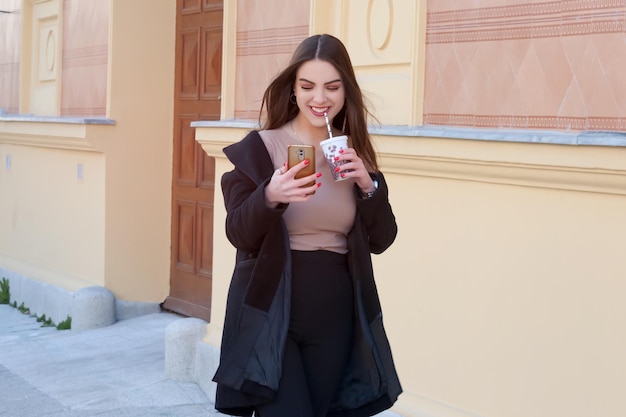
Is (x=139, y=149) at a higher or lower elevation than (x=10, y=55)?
lower

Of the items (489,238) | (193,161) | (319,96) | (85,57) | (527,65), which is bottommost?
(489,238)

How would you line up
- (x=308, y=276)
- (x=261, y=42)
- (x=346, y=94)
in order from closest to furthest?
1. (x=308, y=276)
2. (x=346, y=94)
3. (x=261, y=42)

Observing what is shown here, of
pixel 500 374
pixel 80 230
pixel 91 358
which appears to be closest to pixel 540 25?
pixel 500 374

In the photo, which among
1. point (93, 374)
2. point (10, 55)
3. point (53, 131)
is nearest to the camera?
point (93, 374)

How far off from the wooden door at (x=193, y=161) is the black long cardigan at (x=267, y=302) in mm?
4768

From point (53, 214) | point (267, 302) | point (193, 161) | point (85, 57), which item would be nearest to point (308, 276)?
point (267, 302)

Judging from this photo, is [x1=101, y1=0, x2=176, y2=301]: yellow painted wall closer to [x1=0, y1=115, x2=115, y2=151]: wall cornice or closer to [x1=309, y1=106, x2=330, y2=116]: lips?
[x1=0, y1=115, x2=115, y2=151]: wall cornice

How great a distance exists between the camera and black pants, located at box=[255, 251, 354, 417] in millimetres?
3355

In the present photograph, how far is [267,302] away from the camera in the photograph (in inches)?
131

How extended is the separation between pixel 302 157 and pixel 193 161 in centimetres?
538

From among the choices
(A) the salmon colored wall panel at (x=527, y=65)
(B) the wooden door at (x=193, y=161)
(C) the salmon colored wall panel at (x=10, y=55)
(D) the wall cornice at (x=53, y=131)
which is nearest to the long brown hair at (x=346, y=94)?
(A) the salmon colored wall panel at (x=527, y=65)

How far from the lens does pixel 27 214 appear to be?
9.80 metres

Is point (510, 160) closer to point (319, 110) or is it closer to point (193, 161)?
point (319, 110)

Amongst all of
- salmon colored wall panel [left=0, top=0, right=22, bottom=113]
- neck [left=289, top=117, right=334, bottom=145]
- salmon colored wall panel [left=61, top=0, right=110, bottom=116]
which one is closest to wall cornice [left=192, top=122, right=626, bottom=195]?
neck [left=289, top=117, right=334, bottom=145]
